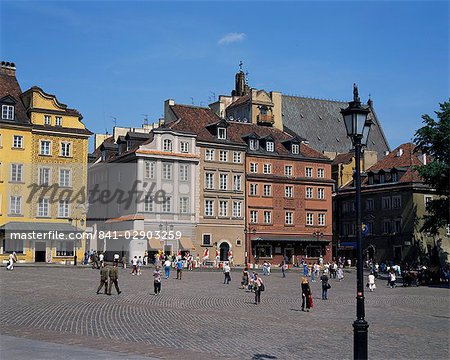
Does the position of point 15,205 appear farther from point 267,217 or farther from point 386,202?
point 386,202

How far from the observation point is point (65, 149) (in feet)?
211

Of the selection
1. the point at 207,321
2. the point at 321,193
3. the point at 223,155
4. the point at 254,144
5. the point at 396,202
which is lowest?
the point at 207,321

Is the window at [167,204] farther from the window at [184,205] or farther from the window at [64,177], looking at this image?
the window at [64,177]

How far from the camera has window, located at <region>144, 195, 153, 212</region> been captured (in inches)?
2596

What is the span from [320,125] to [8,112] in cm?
4784

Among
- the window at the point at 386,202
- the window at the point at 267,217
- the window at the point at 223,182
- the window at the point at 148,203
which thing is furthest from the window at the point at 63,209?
the window at the point at 386,202

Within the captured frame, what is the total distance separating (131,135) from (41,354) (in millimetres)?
57368

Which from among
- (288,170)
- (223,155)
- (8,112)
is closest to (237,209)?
(223,155)

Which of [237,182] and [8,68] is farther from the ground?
[8,68]

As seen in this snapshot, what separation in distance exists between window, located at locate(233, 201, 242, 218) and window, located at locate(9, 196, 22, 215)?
2182 centimetres

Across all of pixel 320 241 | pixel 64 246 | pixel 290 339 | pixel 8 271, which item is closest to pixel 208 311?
pixel 290 339

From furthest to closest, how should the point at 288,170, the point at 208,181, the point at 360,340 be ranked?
the point at 288,170 → the point at 208,181 → the point at 360,340


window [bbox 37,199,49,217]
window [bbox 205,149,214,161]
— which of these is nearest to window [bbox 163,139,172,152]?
window [bbox 205,149,214,161]

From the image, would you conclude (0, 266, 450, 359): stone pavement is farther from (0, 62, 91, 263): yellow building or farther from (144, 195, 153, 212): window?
(144, 195, 153, 212): window
